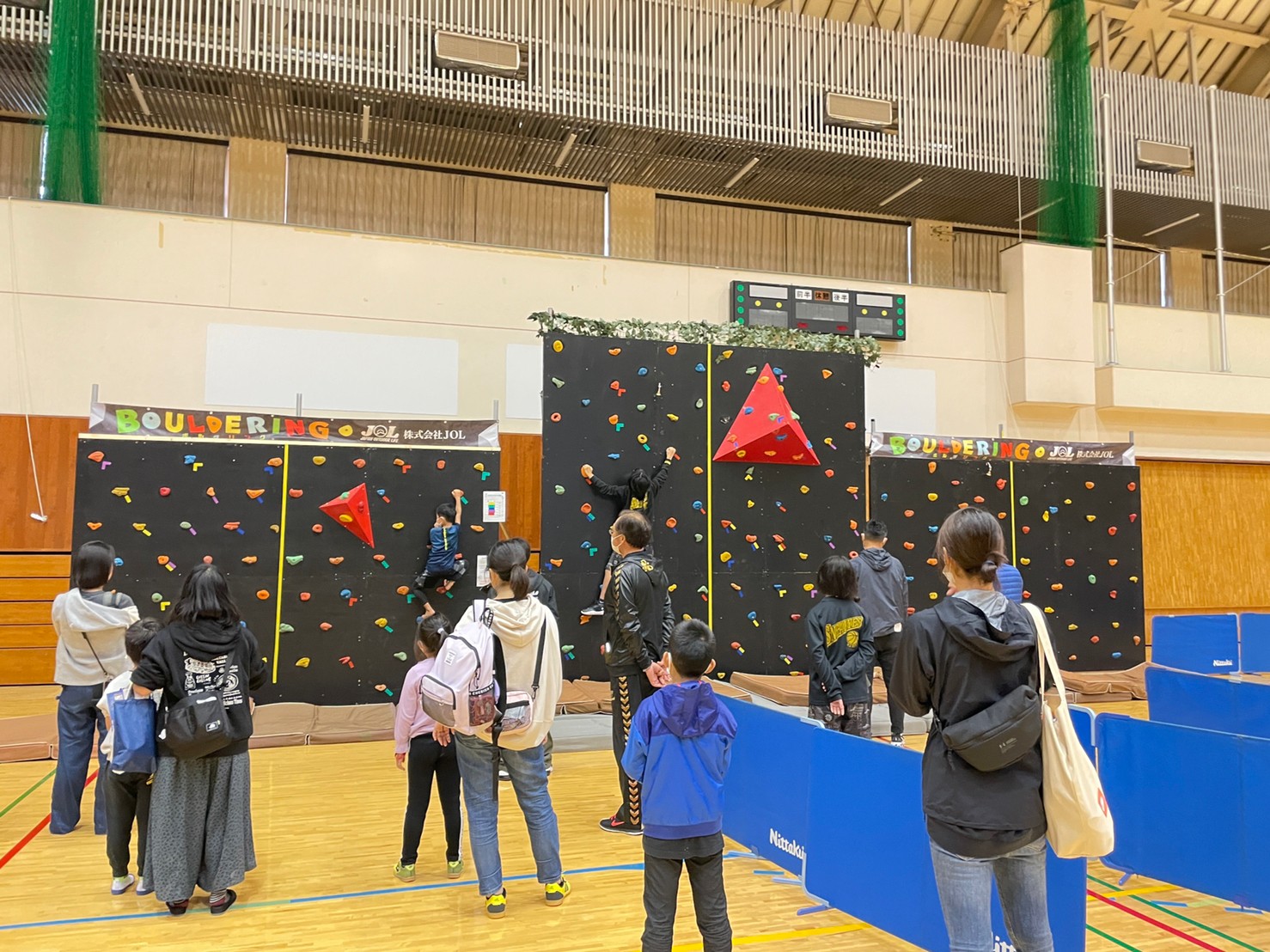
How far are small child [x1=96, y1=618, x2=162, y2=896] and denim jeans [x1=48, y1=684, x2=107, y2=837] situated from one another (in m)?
0.75

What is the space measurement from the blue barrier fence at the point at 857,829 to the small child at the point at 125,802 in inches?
103

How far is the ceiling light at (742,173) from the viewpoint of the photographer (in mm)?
12039

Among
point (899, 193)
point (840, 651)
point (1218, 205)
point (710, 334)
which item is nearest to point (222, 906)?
point (840, 651)

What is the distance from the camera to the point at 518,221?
12.5 meters

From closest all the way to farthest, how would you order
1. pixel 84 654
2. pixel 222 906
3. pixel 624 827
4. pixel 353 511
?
pixel 222 906 < pixel 84 654 < pixel 624 827 < pixel 353 511

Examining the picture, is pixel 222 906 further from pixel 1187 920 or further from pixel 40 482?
pixel 40 482

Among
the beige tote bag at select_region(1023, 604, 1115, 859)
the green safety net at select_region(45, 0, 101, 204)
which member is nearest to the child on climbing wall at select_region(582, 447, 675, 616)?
the beige tote bag at select_region(1023, 604, 1115, 859)

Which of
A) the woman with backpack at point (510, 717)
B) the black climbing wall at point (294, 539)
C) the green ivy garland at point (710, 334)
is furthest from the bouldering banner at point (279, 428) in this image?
the woman with backpack at point (510, 717)

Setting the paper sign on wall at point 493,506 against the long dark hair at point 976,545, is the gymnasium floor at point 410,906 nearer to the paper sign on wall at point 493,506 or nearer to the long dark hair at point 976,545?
the long dark hair at point 976,545

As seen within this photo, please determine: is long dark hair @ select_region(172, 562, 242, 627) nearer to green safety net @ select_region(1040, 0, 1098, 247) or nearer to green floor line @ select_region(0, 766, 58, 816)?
green floor line @ select_region(0, 766, 58, 816)

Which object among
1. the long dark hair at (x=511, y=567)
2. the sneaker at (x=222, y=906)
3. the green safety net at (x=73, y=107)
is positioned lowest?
the sneaker at (x=222, y=906)

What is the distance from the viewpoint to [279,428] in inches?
319

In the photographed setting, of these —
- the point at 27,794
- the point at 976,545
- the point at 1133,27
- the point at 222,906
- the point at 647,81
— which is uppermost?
the point at 1133,27

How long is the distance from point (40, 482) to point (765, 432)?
7.71m
